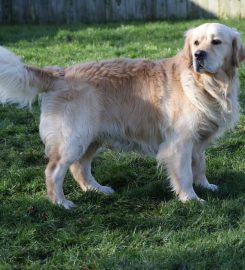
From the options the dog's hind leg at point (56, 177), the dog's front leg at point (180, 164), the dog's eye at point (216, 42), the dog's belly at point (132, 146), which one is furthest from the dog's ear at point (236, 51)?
the dog's hind leg at point (56, 177)

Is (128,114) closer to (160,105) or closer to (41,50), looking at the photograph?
(160,105)

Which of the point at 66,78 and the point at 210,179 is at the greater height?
the point at 66,78

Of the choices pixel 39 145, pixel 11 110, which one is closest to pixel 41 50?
pixel 11 110

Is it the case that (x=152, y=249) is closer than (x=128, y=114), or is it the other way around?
(x=152, y=249)

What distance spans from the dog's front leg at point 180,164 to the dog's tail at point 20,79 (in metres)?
1.09

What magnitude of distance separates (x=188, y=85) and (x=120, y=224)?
124 cm

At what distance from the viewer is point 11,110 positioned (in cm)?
663

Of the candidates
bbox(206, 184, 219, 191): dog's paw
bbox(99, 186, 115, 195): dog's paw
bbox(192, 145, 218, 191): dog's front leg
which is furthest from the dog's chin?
bbox(99, 186, 115, 195): dog's paw

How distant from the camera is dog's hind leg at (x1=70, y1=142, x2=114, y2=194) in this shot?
477 cm

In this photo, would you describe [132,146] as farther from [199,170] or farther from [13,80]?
[13,80]

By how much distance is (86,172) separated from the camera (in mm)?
4832

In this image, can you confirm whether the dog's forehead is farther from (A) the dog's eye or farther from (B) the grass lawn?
(B) the grass lawn

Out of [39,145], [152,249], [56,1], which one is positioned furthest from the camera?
[56,1]

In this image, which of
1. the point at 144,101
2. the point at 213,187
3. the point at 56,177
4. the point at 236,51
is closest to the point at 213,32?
the point at 236,51
